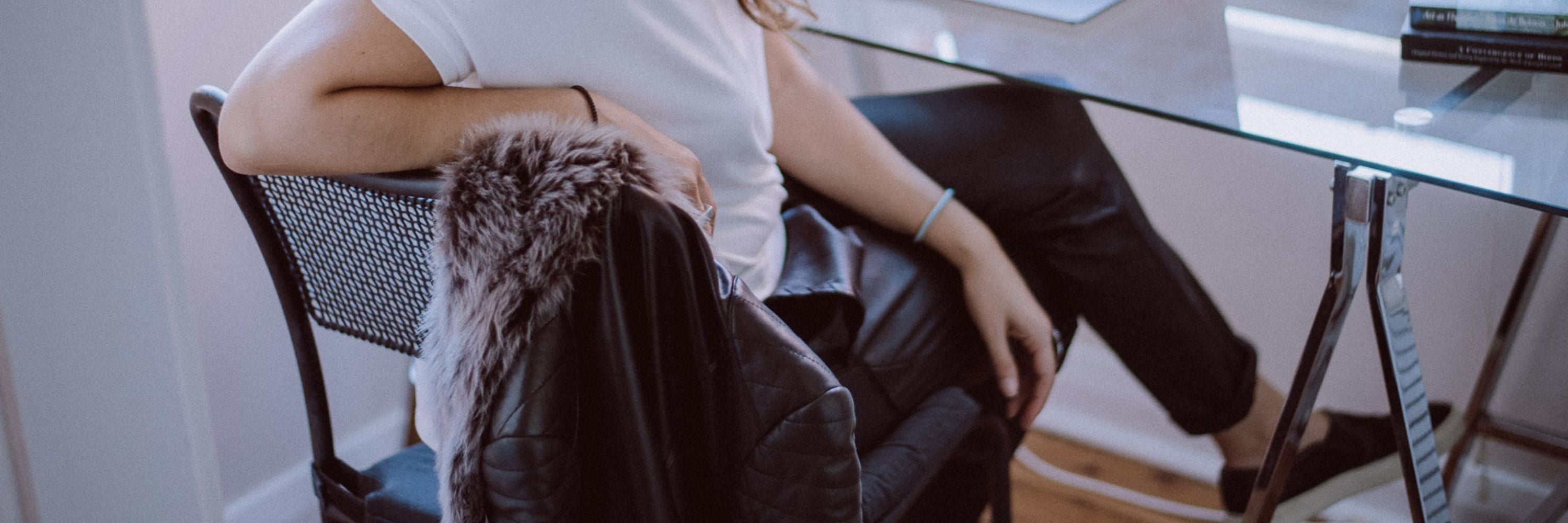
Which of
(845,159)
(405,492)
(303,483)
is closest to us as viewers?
(405,492)

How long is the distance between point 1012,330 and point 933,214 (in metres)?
0.13

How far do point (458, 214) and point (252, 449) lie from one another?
0.93 meters

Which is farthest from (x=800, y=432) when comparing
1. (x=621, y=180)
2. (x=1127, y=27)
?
(x=1127, y=27)

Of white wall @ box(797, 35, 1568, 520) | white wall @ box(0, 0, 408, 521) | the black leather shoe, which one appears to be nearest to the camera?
white wall @ box(0, 0, 408, 521)

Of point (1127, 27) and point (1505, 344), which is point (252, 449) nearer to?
point (1127, 27)

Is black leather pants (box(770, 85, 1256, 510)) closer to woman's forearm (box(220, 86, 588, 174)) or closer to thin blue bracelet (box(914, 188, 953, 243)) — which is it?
thin blue bracelet (box(914, 188, 953, 243))

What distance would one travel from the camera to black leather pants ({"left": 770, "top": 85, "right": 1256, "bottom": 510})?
110cm

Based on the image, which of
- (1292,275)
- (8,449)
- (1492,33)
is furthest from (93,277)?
(1292,275)

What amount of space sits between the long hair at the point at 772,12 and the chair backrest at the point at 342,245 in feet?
1.14

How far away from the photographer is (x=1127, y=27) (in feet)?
3.66

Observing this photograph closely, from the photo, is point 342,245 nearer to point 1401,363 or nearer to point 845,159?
point 845,159

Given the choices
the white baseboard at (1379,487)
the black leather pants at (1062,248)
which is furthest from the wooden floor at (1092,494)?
the black leather pants at (1062,248)

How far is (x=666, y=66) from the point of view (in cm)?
84

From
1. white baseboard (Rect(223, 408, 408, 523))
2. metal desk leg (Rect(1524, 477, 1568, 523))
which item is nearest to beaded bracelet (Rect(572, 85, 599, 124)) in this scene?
white baseboard (Rect(223, 408, 408, 523))
